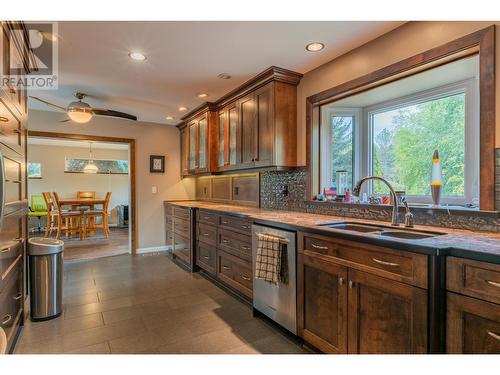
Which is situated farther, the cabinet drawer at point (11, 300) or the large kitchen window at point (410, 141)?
the large kitchen window at point (410, 141)

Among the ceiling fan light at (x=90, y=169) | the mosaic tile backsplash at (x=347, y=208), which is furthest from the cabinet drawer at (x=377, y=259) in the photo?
the ceiling fan light at (x=90, y=169)

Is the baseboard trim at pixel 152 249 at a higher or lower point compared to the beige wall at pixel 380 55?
lower

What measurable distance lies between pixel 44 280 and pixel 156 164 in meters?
2.95

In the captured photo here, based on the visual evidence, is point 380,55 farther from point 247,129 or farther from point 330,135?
point 247,129

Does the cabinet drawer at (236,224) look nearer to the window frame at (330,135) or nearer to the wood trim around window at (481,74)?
the window frame at (330,135)

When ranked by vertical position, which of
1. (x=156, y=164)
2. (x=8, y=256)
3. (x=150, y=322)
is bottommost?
(x=150, y=322)

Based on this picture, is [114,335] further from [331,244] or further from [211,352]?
[331,244]

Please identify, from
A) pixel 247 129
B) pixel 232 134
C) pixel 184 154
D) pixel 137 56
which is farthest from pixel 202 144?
pixel 137 56

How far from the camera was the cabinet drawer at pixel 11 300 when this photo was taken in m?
1.71

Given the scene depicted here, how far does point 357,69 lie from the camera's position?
7.83 feet

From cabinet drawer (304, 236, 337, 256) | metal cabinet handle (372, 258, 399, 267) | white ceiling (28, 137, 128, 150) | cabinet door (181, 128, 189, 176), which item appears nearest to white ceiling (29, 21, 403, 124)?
cabinet door (181, 128, 189, 176)

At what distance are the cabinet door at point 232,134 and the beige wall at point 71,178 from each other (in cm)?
622

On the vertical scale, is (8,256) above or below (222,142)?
below

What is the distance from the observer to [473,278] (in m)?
1.18
